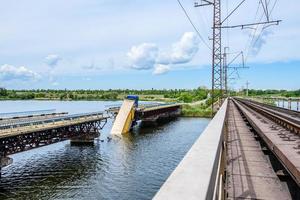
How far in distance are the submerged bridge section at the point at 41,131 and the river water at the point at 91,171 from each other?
1847 mm

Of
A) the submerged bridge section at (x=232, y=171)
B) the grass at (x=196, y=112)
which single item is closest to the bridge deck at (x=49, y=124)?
the submerged bridge section at (x=232, y=171)

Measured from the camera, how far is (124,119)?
63.7 metres

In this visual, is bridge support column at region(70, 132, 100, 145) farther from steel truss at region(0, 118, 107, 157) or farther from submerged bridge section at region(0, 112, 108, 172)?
steel truss at region(0, 118, 107, 157)

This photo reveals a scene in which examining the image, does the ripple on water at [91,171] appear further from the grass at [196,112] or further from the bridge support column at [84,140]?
the grass at [196,112]

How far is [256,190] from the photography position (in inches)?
199

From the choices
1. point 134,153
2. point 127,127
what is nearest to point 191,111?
point 127,127

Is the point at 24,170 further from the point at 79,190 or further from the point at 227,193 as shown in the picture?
the point at 227,193

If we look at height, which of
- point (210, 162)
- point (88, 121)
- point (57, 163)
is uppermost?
point (210, 162)

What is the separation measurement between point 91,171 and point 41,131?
8343 millimetres

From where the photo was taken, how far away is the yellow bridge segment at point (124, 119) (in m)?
61.9

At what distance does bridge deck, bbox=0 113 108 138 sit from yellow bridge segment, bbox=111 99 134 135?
625 centimetres

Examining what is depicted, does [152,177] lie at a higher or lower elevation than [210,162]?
lower

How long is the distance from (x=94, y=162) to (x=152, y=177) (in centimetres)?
962

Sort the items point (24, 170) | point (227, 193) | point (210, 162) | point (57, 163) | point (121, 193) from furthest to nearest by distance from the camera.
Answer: point (57, 163) < point (24, 170) < point (121, 193) < point (227, 193) < point (210, 162)
